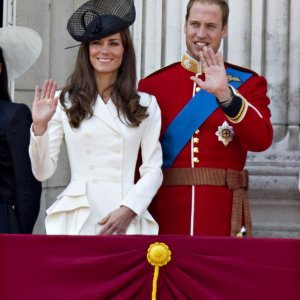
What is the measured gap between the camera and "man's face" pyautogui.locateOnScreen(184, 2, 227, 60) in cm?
542

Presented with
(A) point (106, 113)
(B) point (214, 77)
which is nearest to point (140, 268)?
(A) point (106, 113)

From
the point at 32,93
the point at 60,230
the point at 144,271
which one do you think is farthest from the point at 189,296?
the point at 32,93

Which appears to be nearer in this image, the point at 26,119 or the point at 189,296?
the point at 189,296

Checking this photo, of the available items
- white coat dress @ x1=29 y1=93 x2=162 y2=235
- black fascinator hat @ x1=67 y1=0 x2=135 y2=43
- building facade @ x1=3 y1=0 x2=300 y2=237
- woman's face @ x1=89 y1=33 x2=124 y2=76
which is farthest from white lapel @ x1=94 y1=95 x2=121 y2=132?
building facade @ x1=3 y1=0 x2=300 y2=237

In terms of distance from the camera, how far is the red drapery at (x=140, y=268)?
4.48 metres

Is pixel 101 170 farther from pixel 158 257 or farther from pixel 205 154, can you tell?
pixel 158 257

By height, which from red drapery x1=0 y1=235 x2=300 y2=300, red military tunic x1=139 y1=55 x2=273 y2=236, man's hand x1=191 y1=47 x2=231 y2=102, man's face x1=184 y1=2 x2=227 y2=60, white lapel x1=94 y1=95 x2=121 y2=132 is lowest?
red drapery x1=0 y1=235 x2=300 y2=300

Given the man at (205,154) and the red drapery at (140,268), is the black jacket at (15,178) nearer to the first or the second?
the man at (205,154)

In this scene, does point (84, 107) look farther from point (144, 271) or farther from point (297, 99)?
point (297, 99)

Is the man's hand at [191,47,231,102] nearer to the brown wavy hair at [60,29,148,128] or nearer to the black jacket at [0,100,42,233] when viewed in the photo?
the brown wavy hair at [60,29,148,128]

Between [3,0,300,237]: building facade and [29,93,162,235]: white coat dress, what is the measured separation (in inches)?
53.0

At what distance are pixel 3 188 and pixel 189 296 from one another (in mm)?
1250

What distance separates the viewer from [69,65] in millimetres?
7164

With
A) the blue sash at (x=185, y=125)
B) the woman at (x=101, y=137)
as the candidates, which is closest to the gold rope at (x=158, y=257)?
the woman at (x=101, y=137)
